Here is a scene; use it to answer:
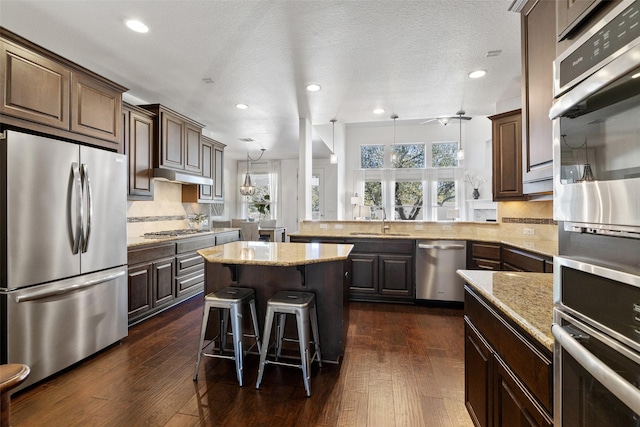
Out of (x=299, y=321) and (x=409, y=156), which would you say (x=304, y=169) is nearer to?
(x=299, y=321)

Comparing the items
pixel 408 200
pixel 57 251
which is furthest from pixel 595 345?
pixel 408 200

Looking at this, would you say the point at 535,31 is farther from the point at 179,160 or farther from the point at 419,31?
the point at 179,160

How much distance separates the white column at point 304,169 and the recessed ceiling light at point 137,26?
2.57 metres

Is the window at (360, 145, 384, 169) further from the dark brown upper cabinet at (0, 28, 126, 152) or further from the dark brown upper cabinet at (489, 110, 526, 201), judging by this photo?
the dark brown upper cabinet at (0, 28, 126, 152)

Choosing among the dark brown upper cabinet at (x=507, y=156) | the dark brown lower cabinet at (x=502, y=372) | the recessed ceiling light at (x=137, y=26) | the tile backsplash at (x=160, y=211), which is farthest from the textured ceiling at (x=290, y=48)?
the dark brown lower cabinet at (x=502, y=372)

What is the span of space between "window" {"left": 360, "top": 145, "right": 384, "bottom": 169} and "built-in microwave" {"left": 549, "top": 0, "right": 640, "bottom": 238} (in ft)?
28.5

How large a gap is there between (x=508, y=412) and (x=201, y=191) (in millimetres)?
4967

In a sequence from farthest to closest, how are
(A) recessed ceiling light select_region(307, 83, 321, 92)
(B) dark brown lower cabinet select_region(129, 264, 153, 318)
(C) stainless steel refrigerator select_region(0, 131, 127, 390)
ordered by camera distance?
(A) recessed ceiling light select_region(307, 83, 321, 92) < (B) dark brown lower cabinet select_region(129, 264, 153, 318) < (C) stainless steel refrigerator select_region(0, 131, 127, 390)

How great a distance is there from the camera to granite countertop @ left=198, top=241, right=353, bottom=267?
2.15 m

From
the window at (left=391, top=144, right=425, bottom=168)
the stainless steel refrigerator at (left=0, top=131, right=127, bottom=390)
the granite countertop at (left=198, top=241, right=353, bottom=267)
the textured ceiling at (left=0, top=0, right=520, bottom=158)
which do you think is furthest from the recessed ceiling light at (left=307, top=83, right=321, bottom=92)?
the window at (left=391, top=144, right=425, bottom=168)

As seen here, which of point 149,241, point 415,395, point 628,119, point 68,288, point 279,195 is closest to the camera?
point 628,119

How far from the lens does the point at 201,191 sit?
515 cm

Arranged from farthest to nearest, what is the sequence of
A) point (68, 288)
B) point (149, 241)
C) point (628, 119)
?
point (149, 241), point (68, 288), point (628, 119)

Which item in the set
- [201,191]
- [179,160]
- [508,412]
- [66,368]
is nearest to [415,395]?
[508,412]
